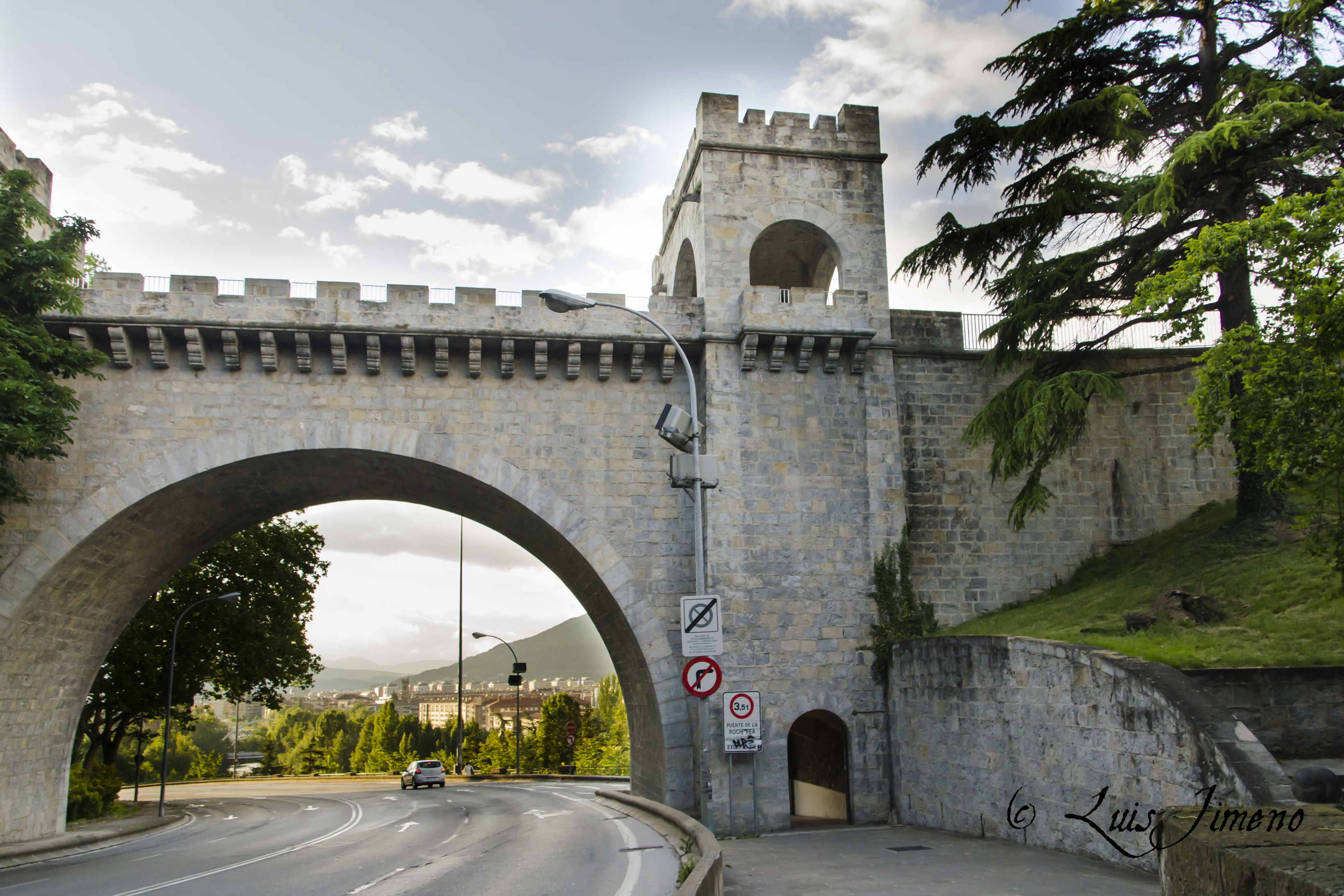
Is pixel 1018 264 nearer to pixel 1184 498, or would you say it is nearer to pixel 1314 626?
pixel 1184 498

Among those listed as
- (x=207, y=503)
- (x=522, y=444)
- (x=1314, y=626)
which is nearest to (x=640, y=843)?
(x=522, y=444)

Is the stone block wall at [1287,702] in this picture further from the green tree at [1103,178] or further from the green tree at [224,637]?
the green tree at [224,637]

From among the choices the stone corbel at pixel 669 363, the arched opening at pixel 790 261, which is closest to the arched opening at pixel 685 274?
the arched opening at pixel 790 261

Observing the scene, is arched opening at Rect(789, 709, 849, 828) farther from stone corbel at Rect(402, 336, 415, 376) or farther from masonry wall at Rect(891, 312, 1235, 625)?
stone corbel at Rect(402, 336, 415, 376)

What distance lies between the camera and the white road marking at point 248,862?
10961 millimetres

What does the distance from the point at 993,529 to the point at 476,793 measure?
18.8 m

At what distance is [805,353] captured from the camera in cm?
1734

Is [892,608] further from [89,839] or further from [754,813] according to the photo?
[89,839]

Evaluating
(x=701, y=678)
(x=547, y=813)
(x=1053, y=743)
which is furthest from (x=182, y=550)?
(x=1053, y=743)

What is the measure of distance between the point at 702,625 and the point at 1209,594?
7944 millimetres

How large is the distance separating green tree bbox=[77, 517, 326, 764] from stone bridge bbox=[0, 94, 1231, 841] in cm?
921

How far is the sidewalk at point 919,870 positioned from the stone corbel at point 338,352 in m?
A: 10.5

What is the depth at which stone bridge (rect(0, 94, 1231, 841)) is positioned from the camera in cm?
1616

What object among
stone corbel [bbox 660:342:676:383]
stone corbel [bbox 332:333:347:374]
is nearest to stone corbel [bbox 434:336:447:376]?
stone corbel [bbox 332:333:347:374]
